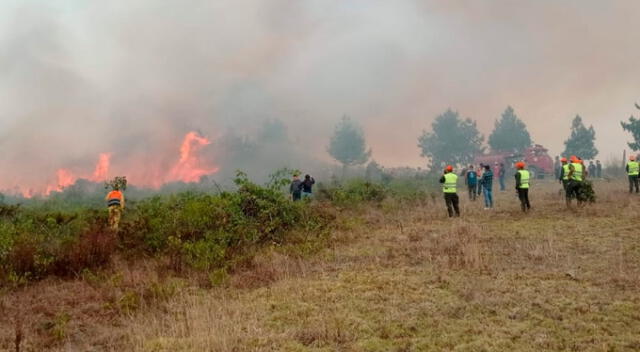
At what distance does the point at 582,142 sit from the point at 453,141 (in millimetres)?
16979

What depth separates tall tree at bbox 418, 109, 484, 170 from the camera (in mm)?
69812

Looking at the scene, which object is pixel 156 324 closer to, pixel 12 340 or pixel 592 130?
pixel 12 340

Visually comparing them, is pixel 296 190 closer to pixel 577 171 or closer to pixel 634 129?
pixel 577 171

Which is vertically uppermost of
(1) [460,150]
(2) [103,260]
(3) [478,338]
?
(1) [460,150]

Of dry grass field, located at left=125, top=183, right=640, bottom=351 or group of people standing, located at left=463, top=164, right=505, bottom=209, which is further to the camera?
group of people standing, located at left=463, top=164, right=505, bottom=209

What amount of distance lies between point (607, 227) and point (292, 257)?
339 inches

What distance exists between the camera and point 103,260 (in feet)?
33.0

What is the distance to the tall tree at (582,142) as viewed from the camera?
62.6 meters

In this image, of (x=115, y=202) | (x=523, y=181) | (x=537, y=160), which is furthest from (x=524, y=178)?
(x=537, y=160)

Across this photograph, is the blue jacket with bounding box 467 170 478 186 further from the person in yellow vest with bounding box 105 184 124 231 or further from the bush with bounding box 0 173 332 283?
the person in yellow vest with bounding box 105 184 124 231

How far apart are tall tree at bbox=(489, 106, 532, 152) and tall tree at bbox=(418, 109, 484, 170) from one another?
2613 mm

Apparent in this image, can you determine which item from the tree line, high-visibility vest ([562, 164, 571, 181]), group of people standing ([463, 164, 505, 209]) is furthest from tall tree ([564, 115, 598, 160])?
high-visibility vest ([562, 164, 571, 181])

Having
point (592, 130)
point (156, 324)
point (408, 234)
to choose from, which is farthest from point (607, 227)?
point (592, 130)

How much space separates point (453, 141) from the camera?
6981 centimetres
